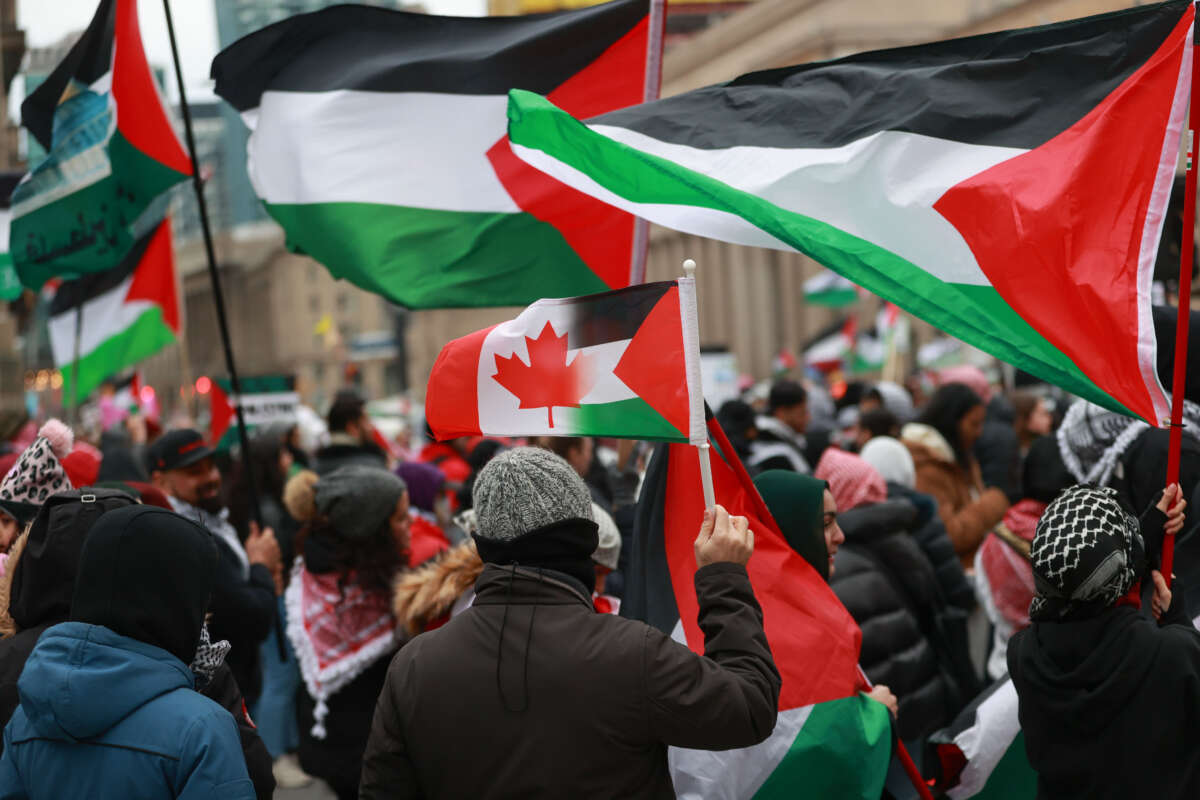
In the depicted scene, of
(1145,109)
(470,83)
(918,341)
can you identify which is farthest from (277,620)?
(918,341)

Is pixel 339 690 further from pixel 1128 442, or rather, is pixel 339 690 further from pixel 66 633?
pixel 1128 442

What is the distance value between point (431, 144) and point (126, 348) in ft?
14.4

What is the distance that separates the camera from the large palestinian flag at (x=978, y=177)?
3260mm

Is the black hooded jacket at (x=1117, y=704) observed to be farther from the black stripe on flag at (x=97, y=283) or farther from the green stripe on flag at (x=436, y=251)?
the black stripe on flag at (x=97, y=283)

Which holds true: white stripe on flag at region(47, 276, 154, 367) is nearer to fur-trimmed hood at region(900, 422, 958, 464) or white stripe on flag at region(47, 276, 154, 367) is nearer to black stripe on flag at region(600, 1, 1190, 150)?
fur-trimmed hood at region(900, 422, 958, 464)

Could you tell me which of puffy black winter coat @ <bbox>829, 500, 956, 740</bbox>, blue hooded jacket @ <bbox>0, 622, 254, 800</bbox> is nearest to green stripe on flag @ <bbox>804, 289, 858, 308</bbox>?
puffy black winter coat @ <bbox>829, 500, 956, 740</bbox>

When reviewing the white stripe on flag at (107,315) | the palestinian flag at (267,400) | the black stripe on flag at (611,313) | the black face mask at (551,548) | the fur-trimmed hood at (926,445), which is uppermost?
the black stripe on flag at (611,313)

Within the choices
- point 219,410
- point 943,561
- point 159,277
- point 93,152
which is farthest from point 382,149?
point 219,410

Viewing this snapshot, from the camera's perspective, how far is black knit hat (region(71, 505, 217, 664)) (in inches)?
103

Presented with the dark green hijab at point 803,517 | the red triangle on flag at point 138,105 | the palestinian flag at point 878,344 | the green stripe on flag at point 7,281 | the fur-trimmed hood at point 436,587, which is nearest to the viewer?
the dark green hijab at point 803,517

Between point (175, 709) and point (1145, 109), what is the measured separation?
2.62 metres

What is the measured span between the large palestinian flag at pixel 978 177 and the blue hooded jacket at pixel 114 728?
1671 mm

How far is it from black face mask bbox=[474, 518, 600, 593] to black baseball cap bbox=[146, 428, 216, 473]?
301 cm

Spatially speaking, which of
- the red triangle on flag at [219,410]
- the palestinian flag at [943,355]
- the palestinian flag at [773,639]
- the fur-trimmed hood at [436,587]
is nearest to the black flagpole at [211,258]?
the fur-trimmed hood at [436,587]
